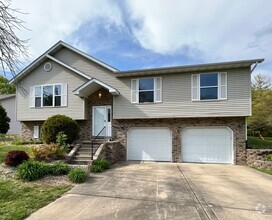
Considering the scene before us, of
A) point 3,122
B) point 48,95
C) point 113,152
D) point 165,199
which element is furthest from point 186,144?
point 3,122

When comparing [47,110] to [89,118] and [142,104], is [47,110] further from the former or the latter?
[142,104]

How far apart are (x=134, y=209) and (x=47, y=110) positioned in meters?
12.1

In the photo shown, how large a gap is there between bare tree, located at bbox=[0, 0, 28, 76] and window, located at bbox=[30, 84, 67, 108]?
963 cm

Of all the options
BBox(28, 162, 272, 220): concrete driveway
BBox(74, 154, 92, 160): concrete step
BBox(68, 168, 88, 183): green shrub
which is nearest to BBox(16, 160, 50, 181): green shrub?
BBox(68, 168, 88, 183): green shrub

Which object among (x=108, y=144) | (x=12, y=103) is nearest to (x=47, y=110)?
(x=108, y=144)

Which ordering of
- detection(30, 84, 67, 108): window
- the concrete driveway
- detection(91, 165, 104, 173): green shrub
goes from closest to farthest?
the concrete driveway < detection(91, 165, 104, 173): green shrub < detection(30, 84, 67, 108): window

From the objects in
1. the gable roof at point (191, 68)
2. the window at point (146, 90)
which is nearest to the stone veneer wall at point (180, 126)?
the window at point (146, 90)

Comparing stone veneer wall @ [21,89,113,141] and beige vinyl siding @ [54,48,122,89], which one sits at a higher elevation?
beige vinyl siding @ [54,48,122,89]

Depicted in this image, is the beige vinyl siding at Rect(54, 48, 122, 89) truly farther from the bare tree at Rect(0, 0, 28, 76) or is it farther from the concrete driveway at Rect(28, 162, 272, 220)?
the bare tree at Rect(0, 0, 28, 76)

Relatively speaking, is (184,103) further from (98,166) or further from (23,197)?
(23,197)

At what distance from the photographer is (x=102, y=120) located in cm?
1479

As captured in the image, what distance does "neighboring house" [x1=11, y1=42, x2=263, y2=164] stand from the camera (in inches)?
486

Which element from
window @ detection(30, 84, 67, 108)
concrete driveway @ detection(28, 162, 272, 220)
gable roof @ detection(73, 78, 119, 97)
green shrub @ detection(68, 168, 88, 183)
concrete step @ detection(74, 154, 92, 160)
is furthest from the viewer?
window @ detection(30, 84, 67, 108)

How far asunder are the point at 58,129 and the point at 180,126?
756 cm
